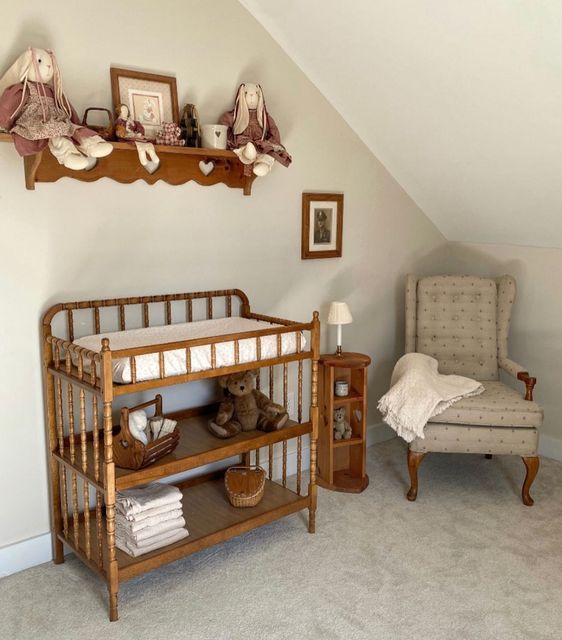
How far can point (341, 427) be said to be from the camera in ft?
10.8

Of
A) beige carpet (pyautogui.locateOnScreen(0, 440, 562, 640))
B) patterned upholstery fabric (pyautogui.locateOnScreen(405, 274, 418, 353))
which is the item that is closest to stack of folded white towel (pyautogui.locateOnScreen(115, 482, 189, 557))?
beige carpet (pyautogui.locateOnScreen(0, 440, 562, 640))

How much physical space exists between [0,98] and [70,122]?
221 mm

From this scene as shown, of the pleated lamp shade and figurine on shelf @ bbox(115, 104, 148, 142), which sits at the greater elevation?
figurine on shelf @ bbox(115, 104, 148, 142)

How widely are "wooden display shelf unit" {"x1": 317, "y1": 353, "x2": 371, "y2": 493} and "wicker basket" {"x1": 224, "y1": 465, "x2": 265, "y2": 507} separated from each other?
538 millimetres

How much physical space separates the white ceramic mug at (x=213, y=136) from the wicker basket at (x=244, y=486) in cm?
135

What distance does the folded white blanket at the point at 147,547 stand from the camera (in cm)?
232

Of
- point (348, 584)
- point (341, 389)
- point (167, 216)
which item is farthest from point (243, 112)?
point (348, 584)

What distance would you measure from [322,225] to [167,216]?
0.92 metres

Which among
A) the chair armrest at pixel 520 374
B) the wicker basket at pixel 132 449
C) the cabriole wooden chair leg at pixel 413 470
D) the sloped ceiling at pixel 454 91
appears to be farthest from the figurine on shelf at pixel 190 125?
the chair armrest at pixel 520 374

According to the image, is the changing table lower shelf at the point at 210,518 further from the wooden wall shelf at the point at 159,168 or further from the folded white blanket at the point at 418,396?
the wooden wall shelf at the point at 159,168

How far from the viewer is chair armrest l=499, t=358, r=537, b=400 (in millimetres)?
3107

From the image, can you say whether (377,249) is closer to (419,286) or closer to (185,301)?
(419,286)

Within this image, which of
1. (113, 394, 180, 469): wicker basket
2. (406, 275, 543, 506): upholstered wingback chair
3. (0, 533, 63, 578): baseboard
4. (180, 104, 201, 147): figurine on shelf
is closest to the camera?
(113, 394, 180, 469): wicker basket

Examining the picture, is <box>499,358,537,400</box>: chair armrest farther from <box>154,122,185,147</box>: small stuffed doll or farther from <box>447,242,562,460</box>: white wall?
<box>154,122,185,147</box>: small stuffed doll
